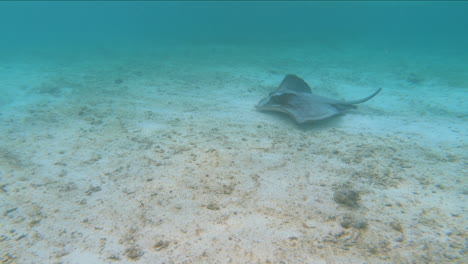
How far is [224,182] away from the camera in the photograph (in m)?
3.31

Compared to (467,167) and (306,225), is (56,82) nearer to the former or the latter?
(306,225)

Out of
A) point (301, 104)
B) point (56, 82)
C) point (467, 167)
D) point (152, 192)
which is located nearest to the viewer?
point (152, 192)

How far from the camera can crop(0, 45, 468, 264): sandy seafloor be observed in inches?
91.0

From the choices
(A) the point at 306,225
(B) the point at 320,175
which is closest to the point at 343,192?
(B) the point at 320,175

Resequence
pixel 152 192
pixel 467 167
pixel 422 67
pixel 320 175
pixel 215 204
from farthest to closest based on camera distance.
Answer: pixel 422 67
pixel 467 167
pixel 320 175
pixel 152 192
pixel 215 204

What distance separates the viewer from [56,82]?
9.30 m

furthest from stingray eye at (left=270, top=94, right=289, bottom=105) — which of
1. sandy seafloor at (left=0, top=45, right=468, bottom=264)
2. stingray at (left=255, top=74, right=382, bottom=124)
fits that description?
sandy seafloor at (left=0, top=45, right=468, bottom=264)

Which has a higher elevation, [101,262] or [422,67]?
[422,67]

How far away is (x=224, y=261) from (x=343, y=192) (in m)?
1.74

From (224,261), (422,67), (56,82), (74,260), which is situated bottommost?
(74,260)

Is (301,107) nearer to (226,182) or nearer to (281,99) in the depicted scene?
(281,99)

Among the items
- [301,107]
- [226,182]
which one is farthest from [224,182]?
[301,107]

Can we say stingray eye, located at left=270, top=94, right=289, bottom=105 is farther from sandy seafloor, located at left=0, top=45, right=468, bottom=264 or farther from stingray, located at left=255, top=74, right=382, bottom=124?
sandy seafloor, located at left=0, top=45, right=468, bottom=264

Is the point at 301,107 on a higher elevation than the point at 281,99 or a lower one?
lower
